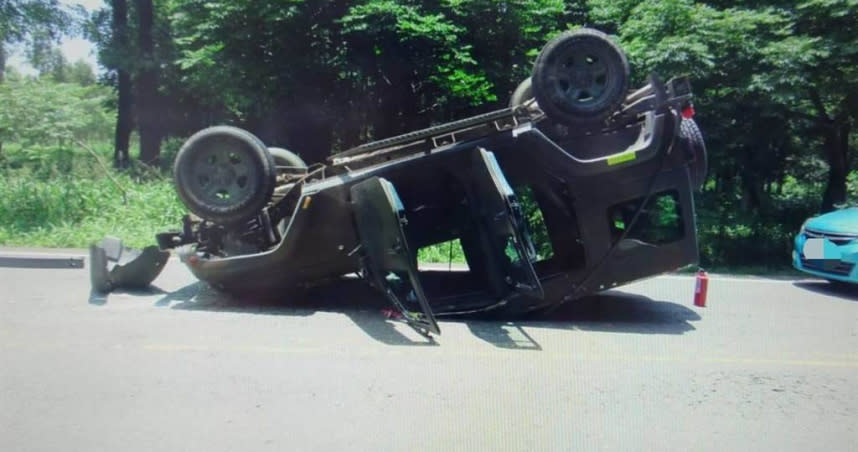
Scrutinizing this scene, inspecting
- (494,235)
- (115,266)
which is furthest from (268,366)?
(115,266)

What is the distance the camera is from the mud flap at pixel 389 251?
5.68 metres

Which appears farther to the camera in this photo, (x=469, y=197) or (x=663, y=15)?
(x=663, y=15)

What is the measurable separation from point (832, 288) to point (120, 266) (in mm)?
8185

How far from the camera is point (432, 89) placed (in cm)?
1515

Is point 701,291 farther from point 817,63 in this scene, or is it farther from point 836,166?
point 836,166

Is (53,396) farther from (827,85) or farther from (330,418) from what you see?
(827,85)

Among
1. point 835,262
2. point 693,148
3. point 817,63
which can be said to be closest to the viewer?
point 693,148

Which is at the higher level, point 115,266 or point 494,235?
point 494,235

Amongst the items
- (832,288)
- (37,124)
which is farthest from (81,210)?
(832,288)

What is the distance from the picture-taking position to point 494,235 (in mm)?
6078

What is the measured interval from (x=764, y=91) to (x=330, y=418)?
31.4 ft

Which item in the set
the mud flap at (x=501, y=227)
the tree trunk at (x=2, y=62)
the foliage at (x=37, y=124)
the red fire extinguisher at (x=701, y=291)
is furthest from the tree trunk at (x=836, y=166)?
the tree trunk at (x=2, y=62)

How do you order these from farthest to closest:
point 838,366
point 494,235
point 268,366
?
point 494,235
point 838,366
point 268,366

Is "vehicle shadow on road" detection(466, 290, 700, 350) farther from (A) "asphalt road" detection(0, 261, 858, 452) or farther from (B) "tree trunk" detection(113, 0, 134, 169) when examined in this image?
(B) "tree trunk" detection(113, 0, 134, 169)
